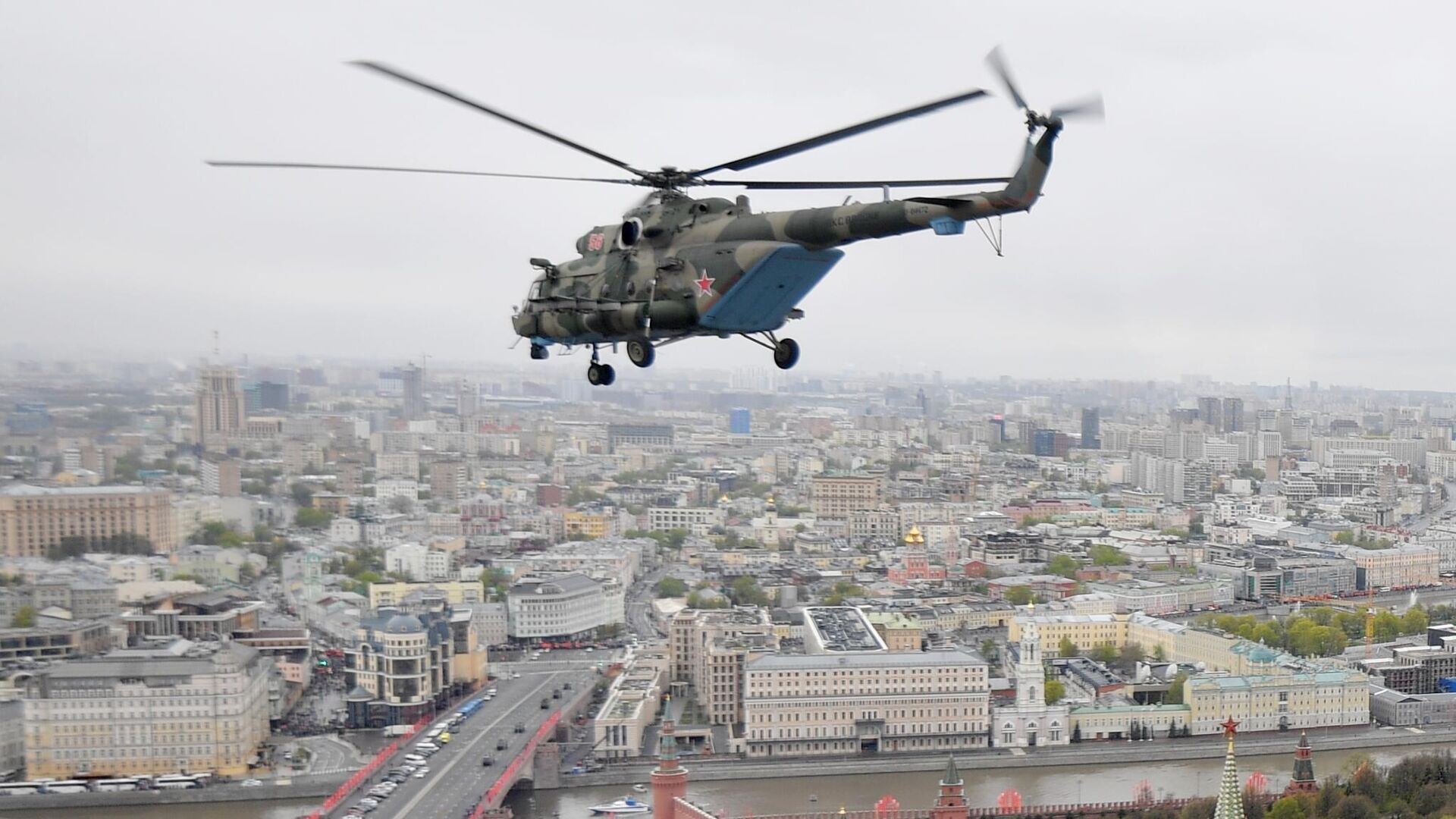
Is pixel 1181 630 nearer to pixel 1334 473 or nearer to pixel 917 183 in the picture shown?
pixel 917 183

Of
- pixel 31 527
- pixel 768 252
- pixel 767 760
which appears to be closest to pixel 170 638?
pixel 31 527

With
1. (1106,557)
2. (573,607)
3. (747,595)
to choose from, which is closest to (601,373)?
(573,607)

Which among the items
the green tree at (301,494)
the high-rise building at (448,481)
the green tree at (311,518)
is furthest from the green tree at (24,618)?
the high-rise building at (448,481)

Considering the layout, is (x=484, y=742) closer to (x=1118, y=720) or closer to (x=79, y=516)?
(x=1118, y=720)

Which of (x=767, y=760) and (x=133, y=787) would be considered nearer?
(x=133, y=787)

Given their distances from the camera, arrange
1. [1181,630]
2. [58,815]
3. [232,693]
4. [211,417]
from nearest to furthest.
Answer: [58,815] → [232,693] → [1181,630] → [211,417]

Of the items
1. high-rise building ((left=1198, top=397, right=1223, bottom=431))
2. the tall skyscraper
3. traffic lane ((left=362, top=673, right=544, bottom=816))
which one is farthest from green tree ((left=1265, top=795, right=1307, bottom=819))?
high-rise building ((left=1198, top=397, right=1223, bottom=431))
